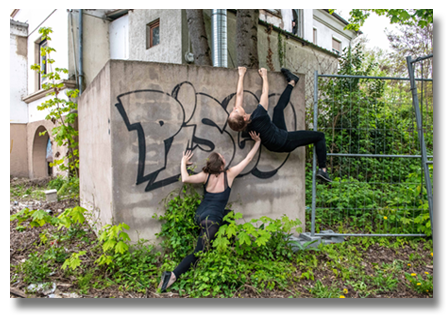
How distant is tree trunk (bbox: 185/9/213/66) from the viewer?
6.46m

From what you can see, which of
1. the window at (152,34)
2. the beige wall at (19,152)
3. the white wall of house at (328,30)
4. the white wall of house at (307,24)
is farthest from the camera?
the white wall of house at (328,30)

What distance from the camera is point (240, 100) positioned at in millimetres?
3910

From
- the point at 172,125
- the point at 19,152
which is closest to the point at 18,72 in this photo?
the point at 19,152

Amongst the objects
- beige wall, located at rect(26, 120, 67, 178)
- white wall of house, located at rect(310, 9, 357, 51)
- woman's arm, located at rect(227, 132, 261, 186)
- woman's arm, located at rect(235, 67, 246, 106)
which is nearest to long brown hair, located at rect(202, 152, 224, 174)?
woman's arm, located at rect(227, 132, 261, 186)

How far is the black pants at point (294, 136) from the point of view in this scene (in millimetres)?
4074

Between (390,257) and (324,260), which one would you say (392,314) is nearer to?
(324,260)

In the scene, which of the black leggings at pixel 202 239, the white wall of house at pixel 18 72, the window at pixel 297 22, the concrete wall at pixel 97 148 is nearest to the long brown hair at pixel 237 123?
the black leggings at pixel 202 239

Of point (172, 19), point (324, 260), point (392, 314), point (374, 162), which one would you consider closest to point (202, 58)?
point (172, 19)

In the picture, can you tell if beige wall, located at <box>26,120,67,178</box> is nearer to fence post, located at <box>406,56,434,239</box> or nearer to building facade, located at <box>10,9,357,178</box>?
building facade, located at <box>10,9,357,178</box>

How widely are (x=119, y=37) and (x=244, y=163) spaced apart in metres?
7.84

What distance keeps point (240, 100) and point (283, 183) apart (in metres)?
1.27

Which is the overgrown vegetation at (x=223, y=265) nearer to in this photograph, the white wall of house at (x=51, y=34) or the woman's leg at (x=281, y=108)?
the woman's leg at (x=281, y=108)

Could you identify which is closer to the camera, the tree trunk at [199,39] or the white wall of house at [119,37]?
the tree trunk at [199,39]

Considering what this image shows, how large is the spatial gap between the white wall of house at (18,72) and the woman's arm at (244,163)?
33.4 ft
